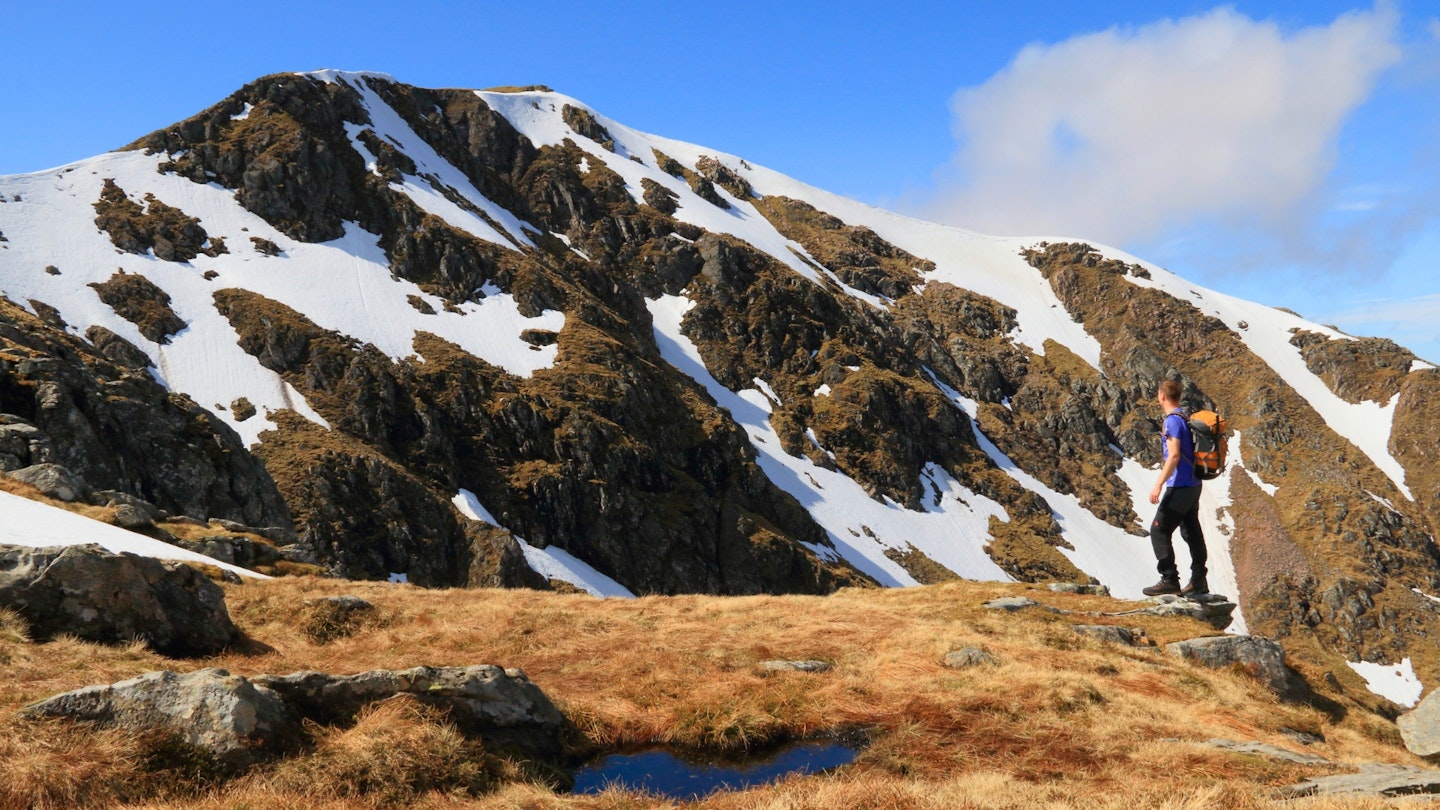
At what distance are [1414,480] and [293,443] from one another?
179695mm

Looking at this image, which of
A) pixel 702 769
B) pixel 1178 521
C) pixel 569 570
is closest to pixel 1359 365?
pixel 569 570

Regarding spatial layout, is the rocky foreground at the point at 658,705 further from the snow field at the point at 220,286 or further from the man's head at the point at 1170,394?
the snow field at the point at 220,286

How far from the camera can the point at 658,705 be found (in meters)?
11.5

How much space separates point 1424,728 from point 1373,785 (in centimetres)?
592

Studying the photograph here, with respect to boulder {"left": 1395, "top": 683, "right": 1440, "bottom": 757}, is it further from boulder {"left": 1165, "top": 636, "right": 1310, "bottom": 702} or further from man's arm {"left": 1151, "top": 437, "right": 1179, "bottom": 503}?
man's arm {"left": 1151, "top": 437, "right": 1179, "bottom": 503}

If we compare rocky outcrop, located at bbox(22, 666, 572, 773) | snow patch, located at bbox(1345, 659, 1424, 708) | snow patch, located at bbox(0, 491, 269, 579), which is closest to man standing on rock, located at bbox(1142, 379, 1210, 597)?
rocky outcrop, located at bbox(22, 666, 572, 773)

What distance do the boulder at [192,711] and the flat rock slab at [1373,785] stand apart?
397 inches

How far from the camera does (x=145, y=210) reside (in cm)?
9075

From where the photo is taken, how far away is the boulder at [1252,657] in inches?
621

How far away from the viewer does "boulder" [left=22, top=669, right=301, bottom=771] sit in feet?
25.5

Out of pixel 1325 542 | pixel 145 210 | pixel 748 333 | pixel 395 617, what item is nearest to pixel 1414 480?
pixel 1325 542

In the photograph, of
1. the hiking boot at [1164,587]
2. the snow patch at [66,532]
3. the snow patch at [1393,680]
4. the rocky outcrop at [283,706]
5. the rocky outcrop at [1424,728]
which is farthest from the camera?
the snow patch at [1393,680]

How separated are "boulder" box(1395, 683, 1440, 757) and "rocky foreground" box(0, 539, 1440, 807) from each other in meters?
0.22

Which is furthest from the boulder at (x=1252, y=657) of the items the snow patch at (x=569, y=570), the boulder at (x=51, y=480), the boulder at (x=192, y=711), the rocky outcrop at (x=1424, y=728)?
the snow patch at (x=569, y=570)
